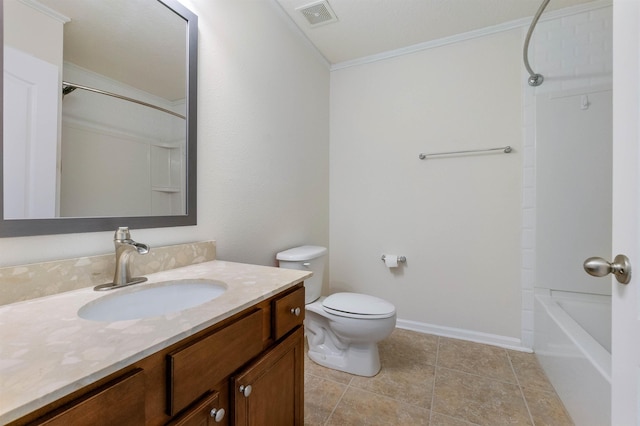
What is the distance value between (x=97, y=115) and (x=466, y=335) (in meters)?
2.50

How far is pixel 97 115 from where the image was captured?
0.93 meters

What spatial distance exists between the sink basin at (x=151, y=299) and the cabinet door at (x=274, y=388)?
0.90 feet

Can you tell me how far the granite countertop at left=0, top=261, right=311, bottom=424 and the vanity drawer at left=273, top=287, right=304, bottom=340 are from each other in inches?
2.9

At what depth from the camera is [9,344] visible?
1.60 ft

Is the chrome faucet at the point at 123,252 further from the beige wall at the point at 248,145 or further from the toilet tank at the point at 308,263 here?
the toilet tank at the point at 308,263

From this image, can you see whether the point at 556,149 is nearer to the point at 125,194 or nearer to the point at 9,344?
the point at 125,194

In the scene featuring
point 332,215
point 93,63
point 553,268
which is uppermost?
point 93,63

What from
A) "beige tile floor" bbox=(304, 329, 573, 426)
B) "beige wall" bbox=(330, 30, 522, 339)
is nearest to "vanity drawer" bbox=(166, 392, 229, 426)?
"beige tile floor" bbox=(304, 329, 573, 426)

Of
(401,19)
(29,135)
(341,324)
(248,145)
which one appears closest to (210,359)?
(29,135)

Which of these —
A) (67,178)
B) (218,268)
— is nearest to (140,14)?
(67,178)

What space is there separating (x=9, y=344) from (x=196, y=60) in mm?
1187
